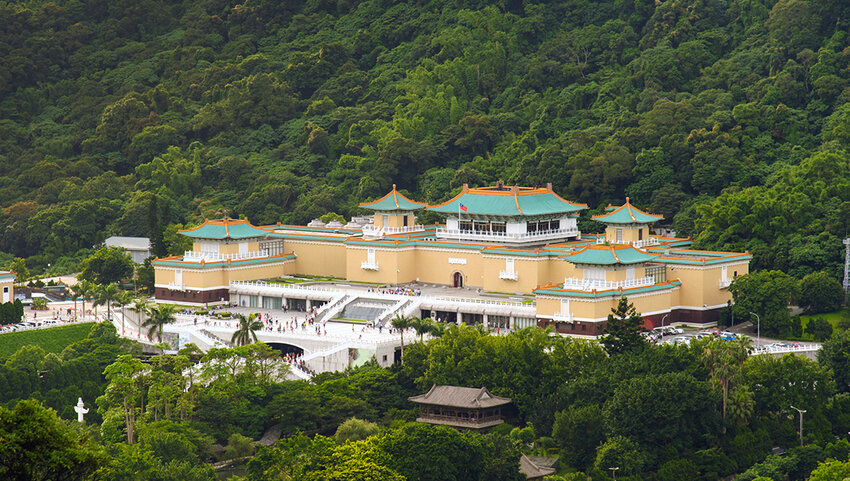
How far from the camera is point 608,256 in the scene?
6612 centimetres

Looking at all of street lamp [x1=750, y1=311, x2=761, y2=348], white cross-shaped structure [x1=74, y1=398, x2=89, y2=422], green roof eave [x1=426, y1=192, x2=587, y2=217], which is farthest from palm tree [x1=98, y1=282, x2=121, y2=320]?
street lamp [x1=750, y1=311, x2=761, y2=348]

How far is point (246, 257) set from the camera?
263ft

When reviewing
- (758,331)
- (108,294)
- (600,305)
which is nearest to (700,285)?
(758,331)

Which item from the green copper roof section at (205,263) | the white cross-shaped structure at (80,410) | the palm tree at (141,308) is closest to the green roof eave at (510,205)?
the green copper roof section at (205,263)

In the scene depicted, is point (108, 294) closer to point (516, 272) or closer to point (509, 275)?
point (509, 275)

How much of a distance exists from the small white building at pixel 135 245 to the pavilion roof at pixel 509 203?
75.4 feet

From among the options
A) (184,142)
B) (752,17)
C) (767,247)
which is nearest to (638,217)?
(767,247)

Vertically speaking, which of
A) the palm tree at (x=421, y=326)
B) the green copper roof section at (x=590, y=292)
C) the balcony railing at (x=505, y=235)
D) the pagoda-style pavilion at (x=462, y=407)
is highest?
the balcony railing at (x=505, y=235)

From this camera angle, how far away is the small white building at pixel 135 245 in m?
92.8

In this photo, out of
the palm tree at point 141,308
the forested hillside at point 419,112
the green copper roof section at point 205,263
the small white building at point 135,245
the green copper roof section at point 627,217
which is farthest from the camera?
the small white building at point 135,245

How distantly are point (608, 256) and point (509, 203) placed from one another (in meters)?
10.7

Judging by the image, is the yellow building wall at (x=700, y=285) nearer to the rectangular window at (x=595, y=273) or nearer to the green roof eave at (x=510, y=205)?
the rectangular window at (x=595, y=273)

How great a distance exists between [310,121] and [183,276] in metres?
38.3

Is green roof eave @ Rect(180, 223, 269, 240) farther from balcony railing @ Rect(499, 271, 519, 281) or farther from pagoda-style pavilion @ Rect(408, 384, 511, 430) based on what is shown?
pagoda-style pavilion @ Rect(408, 384, 511, 430)
